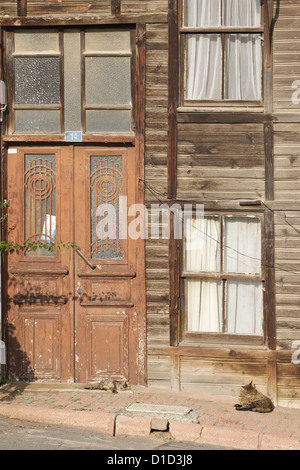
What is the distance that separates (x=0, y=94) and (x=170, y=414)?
4.72 meters

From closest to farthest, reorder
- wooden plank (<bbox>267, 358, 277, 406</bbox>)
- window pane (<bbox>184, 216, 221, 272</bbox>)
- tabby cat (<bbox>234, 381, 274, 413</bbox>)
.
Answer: tabby cat (<bbox>234, 381, 274, 413</bbox>), wooden plank (<bbox>267, 358, 277, 406</bbox>), window pane (<bbox>184, 216, 221, 272</bbox>)

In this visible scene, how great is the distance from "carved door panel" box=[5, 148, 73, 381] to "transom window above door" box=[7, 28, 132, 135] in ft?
1.72

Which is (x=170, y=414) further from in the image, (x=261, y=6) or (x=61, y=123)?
(x=261, y=6)

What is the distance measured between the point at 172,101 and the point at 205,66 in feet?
2.21

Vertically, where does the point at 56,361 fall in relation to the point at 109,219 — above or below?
below

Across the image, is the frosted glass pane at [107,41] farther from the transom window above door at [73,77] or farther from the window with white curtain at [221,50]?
the window with white curtain at [221,50]

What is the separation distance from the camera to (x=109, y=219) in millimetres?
8711

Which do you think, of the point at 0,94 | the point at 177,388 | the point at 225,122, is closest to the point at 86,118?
the point at 0,94

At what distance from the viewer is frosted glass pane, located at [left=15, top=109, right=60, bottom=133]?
28.7 feet

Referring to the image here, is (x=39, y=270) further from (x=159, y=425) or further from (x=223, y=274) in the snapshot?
(x=159, y=425)

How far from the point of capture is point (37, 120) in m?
8.78

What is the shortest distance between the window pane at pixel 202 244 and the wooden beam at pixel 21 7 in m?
3.51

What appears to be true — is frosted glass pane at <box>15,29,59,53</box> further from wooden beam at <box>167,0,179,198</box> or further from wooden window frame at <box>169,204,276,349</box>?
wooden window frame at <box>169,204,276,349</box>

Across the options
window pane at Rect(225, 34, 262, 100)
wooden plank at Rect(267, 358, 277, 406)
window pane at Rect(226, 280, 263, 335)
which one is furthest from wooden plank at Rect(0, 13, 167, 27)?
wooden plank at Rect(267, 358, 277, 406)
